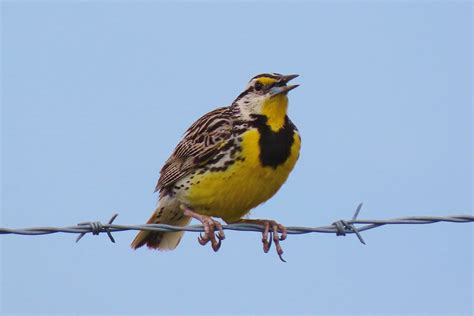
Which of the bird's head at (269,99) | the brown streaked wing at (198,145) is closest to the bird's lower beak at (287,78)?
the bird's head at (269,99)

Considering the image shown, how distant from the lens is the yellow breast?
5906mm

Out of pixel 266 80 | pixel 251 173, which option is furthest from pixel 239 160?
pixel 266 80

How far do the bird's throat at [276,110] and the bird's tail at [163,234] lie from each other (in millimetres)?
877

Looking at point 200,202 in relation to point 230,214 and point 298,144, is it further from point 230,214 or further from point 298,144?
point 298,144

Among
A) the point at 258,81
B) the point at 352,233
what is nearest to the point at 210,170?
the point at 258,81

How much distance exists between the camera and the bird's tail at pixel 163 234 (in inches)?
257

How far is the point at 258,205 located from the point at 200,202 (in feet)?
1.16

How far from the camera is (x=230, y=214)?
6.21m

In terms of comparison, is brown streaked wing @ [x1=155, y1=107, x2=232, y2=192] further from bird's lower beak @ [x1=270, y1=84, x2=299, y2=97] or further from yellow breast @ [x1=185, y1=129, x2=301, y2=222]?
bird's lower beak @ [x1=270, y1=84, x2=299, y2=97]

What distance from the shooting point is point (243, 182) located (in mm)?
5910

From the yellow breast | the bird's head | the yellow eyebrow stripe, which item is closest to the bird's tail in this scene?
the yellow breast

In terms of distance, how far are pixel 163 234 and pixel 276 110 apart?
1.19 metres

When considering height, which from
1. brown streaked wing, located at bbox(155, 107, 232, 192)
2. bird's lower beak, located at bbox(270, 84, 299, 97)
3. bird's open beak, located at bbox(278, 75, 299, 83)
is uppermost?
bird's open beak, located at bbox(278, 75, 299, 83)

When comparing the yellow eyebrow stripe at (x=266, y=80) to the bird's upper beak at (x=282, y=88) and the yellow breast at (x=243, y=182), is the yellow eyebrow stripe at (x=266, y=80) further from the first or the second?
the yellow breast at (x=243, y=182)
